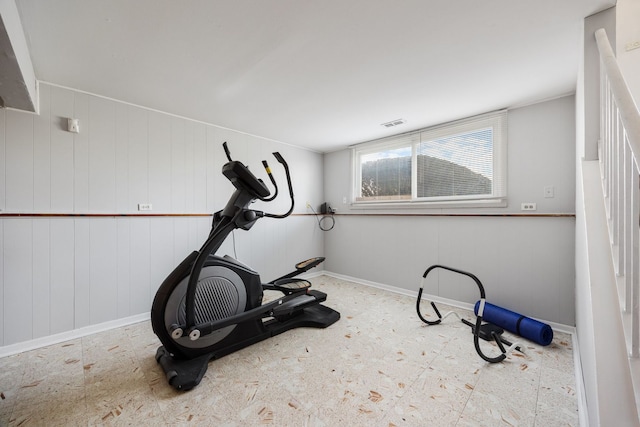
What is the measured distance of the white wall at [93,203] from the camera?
2078 millimetres

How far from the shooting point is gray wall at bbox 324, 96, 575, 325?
2383 mm

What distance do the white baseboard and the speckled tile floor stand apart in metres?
0.08

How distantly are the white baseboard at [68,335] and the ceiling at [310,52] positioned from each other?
220cm

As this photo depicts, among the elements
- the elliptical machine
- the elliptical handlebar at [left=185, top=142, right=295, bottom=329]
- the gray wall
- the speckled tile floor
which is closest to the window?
the gray wall

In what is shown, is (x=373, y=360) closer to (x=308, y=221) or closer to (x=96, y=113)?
(x=308, y=221)

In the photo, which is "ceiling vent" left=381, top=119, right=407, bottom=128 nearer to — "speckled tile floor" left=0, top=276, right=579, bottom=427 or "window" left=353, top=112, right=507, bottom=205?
"window" left=353, top=112, right=507, bottom=205

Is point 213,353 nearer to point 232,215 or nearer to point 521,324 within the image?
point 232,215

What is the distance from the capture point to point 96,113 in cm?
242

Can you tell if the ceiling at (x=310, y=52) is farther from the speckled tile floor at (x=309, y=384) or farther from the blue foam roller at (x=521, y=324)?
the speckled tile floor at (x=309, y=384)

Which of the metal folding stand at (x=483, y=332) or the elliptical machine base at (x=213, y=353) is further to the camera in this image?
the metal folding stand at (x=483, y=332)

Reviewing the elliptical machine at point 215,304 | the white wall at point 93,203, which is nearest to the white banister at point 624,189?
the elliptical machine at point 215,304

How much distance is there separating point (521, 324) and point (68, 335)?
13.1ft

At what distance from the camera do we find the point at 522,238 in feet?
8.50

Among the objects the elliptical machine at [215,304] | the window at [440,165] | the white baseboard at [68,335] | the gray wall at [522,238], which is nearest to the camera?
the elliptical machine at [215,304]
